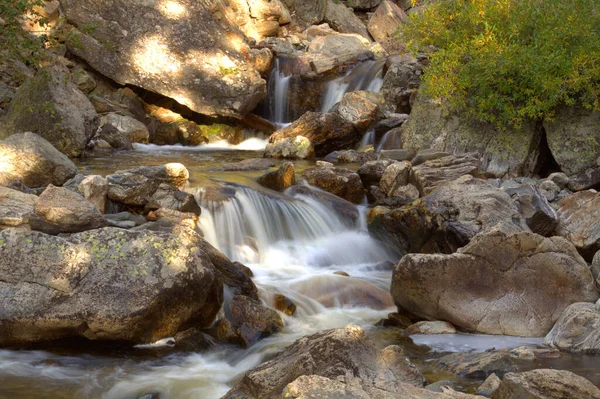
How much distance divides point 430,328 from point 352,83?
15542mm

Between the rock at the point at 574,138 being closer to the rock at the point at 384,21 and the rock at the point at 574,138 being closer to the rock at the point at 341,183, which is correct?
the rock at the point at 341,183

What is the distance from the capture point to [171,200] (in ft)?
34.6

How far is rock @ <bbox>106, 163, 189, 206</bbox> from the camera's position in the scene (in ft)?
33.9

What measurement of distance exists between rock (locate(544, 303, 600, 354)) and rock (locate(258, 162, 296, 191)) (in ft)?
21.9

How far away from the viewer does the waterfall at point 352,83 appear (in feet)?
71.3

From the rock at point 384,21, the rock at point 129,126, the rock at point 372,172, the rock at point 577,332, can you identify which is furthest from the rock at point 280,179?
the rock at point 384,21

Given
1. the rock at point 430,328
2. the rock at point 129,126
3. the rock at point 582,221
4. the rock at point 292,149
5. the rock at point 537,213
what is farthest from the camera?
the rock at point 129,126

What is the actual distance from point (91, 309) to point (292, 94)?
16111 millimetres

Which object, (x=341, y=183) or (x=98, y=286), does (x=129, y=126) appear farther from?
(x=98, y=286)

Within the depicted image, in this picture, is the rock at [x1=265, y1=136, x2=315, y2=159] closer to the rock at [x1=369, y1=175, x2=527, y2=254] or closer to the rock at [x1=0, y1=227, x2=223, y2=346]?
the rock at [x1=369, y1=175, x2=527, y2=254]

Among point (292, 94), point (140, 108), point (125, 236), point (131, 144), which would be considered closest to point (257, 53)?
point (292, 94)

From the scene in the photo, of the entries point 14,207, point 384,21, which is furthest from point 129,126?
point 384,21

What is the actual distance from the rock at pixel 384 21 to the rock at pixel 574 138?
1734 cm

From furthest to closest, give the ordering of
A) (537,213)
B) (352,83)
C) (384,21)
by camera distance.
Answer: (384,21)
(352,83)
(537,213)
